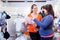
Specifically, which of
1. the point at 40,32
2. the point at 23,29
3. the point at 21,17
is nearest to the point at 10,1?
the point at 21,17

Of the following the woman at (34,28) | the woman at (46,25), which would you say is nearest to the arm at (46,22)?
the woman at (46,25)

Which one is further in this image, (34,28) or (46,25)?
(34,28)

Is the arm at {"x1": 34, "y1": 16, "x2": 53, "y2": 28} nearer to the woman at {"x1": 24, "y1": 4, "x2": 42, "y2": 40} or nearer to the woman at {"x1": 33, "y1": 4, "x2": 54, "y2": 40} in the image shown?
the woman at {"x1": 33, "y1": 4, "x2": 54, "y2": 40}

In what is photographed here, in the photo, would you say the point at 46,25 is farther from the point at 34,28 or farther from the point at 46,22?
the point at 34,28

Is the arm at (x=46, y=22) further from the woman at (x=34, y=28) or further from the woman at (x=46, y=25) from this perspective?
the woman at (x=34, y=28)

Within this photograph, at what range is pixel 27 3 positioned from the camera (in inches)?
173

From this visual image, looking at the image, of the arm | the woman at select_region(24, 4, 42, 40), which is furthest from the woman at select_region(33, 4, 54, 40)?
the woman at select_region(24, 4, 42, 40)

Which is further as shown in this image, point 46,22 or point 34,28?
point 34,28

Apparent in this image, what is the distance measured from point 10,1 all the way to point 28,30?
3.52 feet

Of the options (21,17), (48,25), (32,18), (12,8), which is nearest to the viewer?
(48,25)

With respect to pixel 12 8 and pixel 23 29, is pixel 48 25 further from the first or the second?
pixel 12 8

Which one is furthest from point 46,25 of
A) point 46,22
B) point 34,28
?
point 34,28

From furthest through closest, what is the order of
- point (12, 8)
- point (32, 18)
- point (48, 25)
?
point (12, 8) → point (32, 18) → point (48, 25)

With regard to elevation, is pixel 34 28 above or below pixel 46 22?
below
